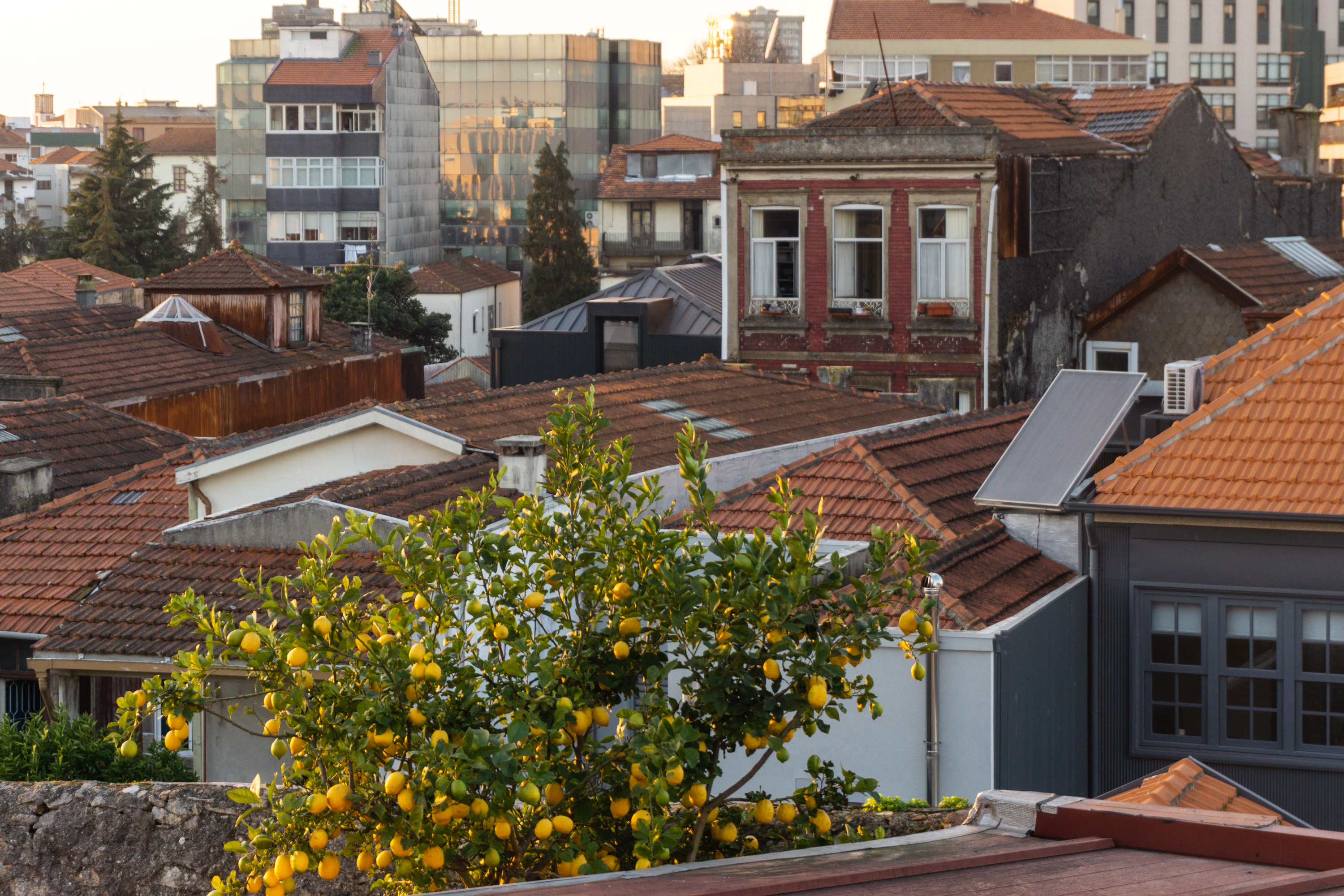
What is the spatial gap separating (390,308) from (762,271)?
31447mm

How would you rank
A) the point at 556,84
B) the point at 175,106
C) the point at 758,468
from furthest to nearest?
the point at 175,106
the point at 556,84
the point at 758,468

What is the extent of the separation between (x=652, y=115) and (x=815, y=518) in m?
111

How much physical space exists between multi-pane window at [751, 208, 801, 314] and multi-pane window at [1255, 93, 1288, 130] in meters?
80.2

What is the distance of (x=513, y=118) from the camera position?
109m

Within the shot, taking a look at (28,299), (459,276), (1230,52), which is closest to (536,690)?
(28,299)

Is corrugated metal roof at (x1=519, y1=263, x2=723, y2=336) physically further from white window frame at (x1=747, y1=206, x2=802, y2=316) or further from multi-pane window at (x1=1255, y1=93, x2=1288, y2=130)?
multi-pane window at (x1=1255, y1=93, x2=1288, y2=130)

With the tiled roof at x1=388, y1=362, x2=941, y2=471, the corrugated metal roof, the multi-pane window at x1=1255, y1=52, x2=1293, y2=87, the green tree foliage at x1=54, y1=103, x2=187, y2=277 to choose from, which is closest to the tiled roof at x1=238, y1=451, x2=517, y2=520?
the tiled roof at x1=388, y1=362, x2=941, y2=471

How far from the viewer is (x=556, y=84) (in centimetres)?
10894

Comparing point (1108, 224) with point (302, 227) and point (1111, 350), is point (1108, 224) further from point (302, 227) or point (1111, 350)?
point (302, 227)

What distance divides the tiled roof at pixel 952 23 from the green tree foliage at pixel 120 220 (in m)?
31.8

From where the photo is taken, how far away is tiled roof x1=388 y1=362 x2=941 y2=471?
796 inches

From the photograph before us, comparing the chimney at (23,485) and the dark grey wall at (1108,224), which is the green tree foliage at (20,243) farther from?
the chimney at (23,485)

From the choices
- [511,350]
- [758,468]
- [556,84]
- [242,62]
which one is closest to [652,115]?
[556,84]

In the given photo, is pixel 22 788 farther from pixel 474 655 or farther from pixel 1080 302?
pixel 1080 302
